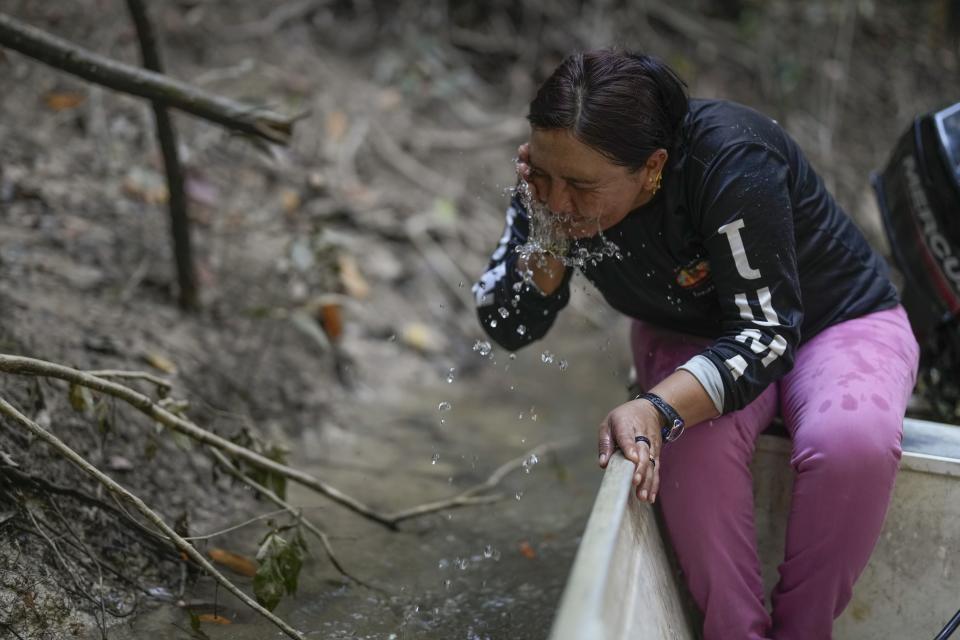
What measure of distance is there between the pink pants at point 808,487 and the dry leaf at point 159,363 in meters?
1.73

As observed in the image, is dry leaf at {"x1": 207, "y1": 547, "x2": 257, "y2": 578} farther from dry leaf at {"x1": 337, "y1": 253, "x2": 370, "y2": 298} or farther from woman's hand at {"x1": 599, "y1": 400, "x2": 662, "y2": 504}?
dry leaf at {"x1": 337, "y1": 253, "x2": 370, "y2": 298}

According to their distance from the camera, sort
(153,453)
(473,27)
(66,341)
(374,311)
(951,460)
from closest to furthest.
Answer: (951,460), (153,453), (66,341), (374,311), (473,27)

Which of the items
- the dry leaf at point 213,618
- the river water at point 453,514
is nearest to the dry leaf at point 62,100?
the river water at point 453,514

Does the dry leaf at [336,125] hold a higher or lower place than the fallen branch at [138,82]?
lower

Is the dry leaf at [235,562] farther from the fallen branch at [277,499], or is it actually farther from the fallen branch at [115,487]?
the fallen branch at [115,487]

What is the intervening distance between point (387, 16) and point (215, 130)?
2.45 m

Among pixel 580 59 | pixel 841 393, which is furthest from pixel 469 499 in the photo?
pixel 580 59

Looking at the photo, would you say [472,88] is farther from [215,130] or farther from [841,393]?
[841,393]

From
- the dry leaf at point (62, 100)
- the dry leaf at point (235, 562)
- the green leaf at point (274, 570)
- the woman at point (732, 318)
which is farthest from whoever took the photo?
the dry leaf at point (62, 100)

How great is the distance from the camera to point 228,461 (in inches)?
98.8

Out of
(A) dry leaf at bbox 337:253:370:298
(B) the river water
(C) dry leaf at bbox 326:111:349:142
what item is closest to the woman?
(B) the river water

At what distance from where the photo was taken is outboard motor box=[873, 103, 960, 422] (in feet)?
8.58

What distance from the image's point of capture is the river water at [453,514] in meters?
2.33

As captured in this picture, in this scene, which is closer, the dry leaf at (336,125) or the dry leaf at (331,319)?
the dry leaf at (331,319)
